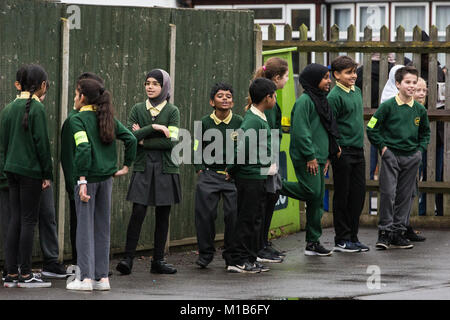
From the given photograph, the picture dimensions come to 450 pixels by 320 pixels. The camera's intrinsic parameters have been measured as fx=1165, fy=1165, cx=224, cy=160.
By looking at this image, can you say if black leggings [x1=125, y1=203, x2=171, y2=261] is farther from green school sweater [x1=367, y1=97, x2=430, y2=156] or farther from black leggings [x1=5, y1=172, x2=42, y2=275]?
green school sweater [x1=367, y1=97, x2=430, y2=156]

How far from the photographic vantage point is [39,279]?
9727 millimetres

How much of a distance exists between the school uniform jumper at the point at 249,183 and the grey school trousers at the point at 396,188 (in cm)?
227

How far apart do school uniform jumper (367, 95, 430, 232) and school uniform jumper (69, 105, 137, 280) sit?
3932 millimetres

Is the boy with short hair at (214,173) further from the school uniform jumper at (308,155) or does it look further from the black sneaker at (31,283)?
the black sneaker at (31,283)

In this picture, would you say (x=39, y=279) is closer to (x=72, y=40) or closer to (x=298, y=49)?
(x=72, y=40)

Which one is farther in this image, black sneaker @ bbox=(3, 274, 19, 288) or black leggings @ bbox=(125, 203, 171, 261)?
black leggings @ bbox=(125, 203, 171, 261)

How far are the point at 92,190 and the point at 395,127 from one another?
4272 mm

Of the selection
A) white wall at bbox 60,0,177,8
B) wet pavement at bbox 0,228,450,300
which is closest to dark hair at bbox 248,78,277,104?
wet pavement at bbox 0,228,450,300

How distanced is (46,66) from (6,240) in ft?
5.91

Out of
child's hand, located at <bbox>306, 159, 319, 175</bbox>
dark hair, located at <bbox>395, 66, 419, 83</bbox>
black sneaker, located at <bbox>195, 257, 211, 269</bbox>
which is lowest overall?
black sneaker, located at <bbox>195, 257, 211, 269</bbox>

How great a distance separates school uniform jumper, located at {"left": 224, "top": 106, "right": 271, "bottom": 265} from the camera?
1059 cm

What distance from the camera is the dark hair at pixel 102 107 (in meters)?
9.46

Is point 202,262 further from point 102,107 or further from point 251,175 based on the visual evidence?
point 102,107
